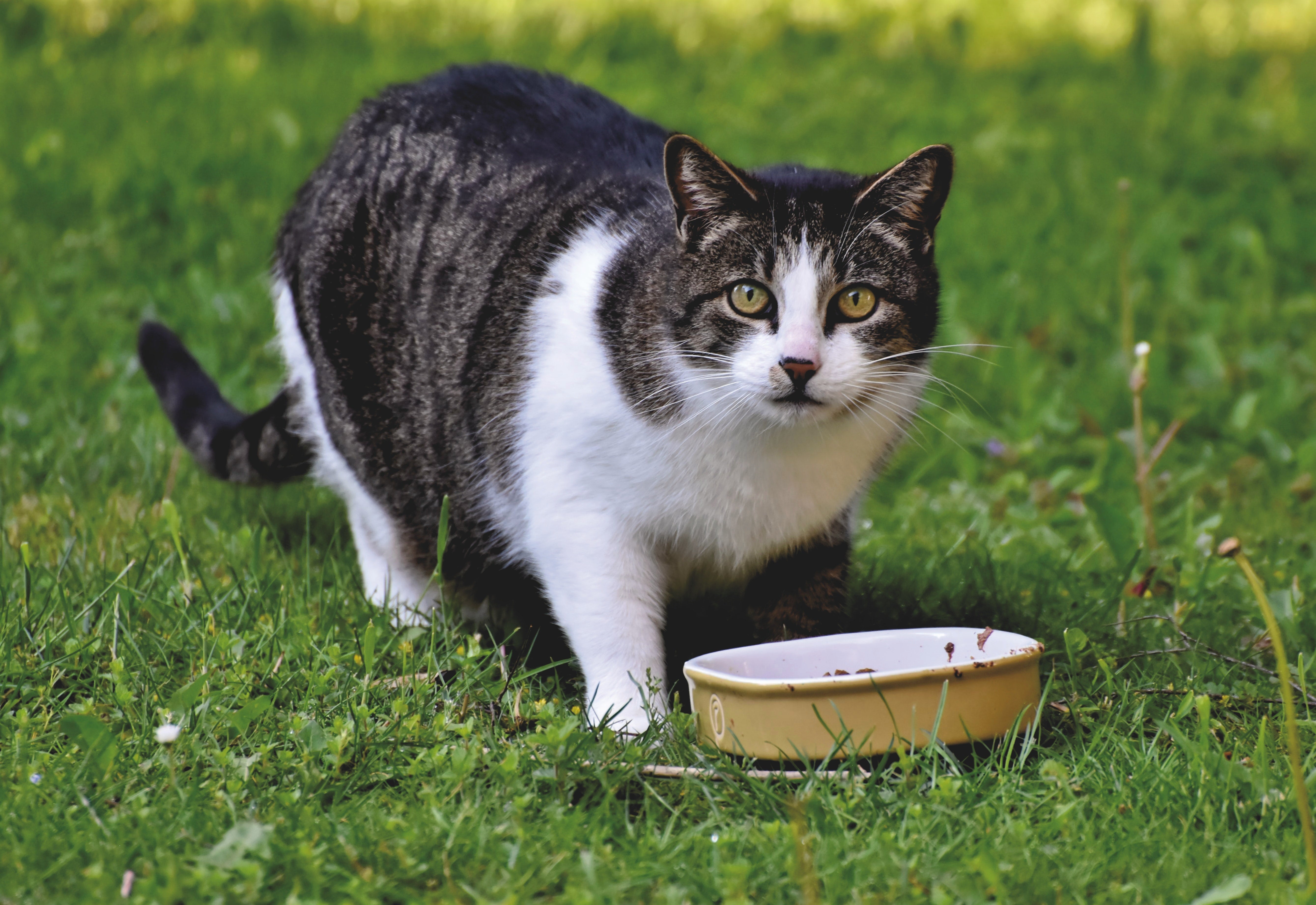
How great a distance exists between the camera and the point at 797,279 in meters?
2.22

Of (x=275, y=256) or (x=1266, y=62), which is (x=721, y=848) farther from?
(x=1266, y=62)

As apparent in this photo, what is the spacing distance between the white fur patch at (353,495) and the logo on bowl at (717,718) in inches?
31.7

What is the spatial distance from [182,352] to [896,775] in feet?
6.87

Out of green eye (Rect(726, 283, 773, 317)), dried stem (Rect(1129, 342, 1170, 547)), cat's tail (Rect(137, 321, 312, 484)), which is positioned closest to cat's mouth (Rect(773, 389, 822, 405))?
green eye (Rect(726, 283, 773, 317))

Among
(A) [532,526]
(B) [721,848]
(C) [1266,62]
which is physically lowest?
(B) [721,848]

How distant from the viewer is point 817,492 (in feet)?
7.84

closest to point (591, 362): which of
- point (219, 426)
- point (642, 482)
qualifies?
point (642, 482)

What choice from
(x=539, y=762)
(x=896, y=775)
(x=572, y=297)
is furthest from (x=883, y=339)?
(x=539, y=762)

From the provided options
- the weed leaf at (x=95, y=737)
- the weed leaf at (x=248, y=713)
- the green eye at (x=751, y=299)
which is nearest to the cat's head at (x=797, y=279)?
the green eye at (x=751, y=299)

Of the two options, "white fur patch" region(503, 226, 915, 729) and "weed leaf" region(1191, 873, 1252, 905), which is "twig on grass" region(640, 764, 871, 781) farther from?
"weed leaf" region(1191, 873, 1252, 905)

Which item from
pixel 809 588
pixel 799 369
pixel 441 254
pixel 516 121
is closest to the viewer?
pixel 799 369

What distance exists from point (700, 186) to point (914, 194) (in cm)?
37

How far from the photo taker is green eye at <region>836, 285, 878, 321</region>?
227cm

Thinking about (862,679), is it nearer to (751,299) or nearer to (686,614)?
(751,299)
